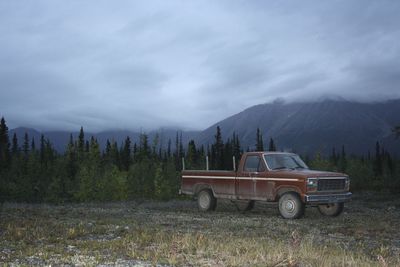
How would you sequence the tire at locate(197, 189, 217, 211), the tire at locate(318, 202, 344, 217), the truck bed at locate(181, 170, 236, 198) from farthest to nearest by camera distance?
1. the tire at locate(197, 189, 217, 211)
2. the truck bed at locate(181, 170, 236, 198)
3. the tire at locate(318, 202, 344, 217)

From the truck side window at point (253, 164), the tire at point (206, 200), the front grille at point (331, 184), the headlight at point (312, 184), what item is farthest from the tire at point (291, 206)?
the tire at point (206, 200)

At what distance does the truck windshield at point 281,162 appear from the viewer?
666 inches

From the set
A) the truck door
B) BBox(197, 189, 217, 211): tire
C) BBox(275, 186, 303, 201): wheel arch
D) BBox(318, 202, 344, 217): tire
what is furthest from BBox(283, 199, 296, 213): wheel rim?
BBox(197, 189, 217, 211): tire

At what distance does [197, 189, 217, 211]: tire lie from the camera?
18.7 meters

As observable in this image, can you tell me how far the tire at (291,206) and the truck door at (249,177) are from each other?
1.29 metres

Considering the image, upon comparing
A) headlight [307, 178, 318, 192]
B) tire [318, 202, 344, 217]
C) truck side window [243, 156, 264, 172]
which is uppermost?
truck side window [243, 156, 264, 172]

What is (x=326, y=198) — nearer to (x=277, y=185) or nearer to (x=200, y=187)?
(x=277, y=185)

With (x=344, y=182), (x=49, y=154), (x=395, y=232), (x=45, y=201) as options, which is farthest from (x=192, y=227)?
(x=49, y=154)

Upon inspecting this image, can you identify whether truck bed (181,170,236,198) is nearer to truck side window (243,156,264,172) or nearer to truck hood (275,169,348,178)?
truck side window (243,156,264,172)

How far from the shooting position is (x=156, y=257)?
794 cm

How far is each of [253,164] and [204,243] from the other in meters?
8.39

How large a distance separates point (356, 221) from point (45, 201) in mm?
17348

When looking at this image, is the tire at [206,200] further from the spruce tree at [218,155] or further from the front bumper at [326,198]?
the spruce tree at [218,155]

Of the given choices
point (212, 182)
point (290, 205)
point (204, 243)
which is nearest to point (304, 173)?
point (290, 205)
